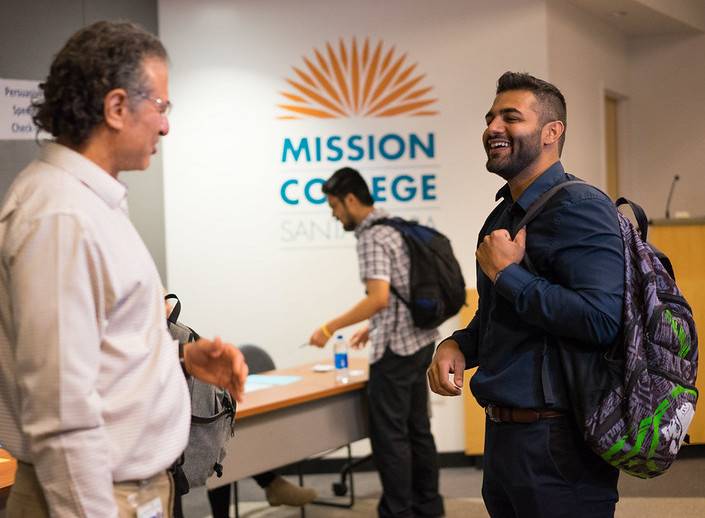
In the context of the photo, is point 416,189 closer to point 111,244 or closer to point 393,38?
point 393,38

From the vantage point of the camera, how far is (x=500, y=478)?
7.42ft

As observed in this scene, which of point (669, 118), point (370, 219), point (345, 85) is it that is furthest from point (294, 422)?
point (669, 118)

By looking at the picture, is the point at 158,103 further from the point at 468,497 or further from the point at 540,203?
the point at 468,497

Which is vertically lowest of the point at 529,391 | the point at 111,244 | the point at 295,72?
the point at 529,391

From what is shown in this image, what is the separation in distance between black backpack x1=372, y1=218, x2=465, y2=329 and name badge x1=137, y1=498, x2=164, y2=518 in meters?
3.07

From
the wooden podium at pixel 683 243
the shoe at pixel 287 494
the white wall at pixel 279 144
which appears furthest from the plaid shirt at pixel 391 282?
the wooden podium at pixel 683 243

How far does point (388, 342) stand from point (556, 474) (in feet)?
8.38

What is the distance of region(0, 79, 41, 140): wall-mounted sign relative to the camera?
523 centimetres

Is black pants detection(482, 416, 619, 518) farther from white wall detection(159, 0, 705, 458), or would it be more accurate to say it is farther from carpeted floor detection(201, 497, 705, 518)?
white wall detection(159, 0, 705, 458)

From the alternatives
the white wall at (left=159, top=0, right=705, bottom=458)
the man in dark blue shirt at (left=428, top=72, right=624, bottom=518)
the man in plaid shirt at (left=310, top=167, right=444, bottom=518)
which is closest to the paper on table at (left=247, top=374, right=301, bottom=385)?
the man in plaid shirt at (left=310, top=167, right=444, bottom=518)

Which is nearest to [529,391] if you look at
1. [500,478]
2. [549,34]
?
[500,478]

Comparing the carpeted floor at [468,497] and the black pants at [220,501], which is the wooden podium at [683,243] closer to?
the carpeted floor at [468,497]

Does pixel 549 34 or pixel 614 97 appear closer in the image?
pixel 549 34

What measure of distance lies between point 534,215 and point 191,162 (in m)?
4.39
